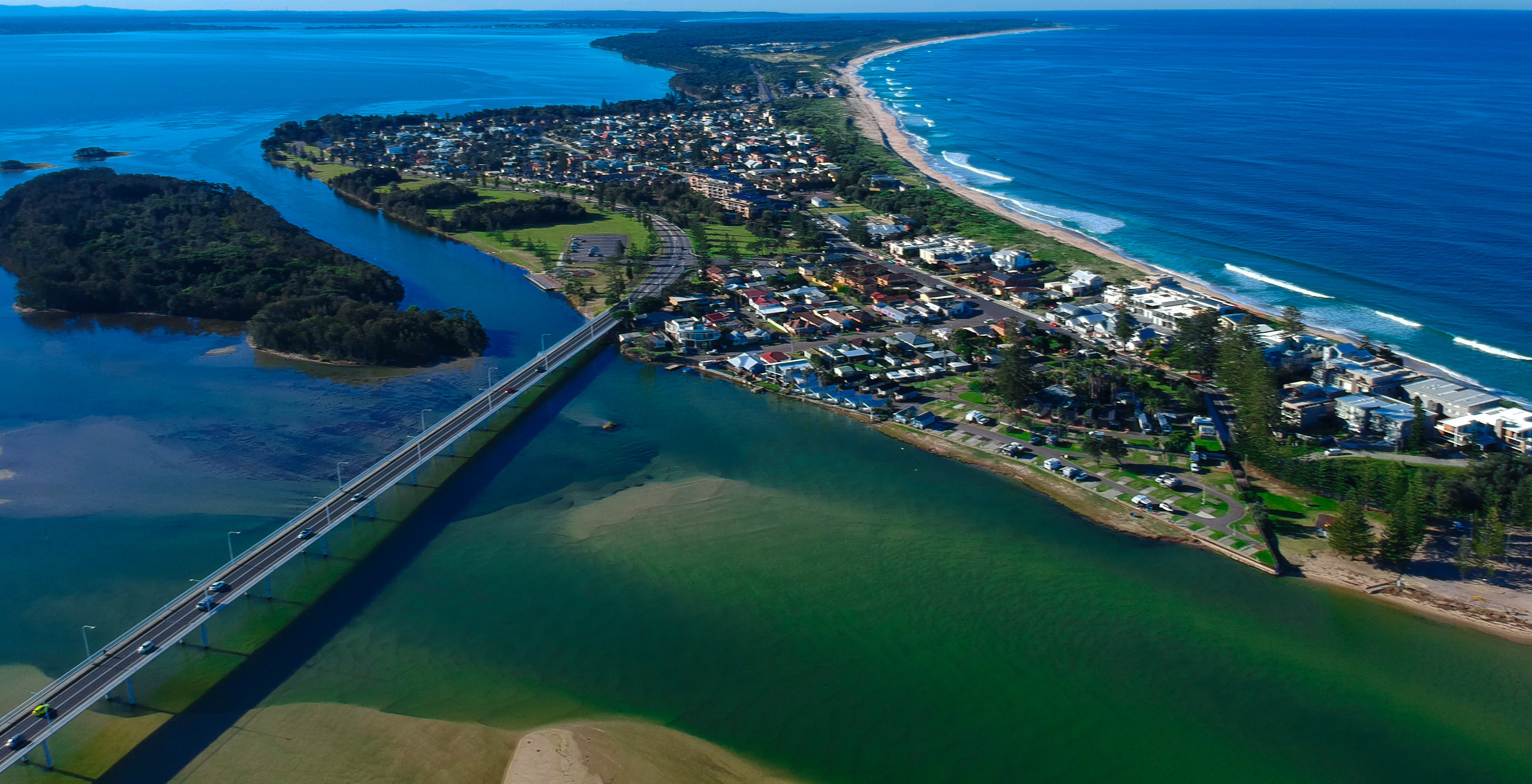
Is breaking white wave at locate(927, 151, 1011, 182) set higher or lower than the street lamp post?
higher

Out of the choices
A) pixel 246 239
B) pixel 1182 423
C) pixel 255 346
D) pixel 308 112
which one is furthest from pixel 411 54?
pixel 1182 423

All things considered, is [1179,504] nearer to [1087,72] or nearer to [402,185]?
[402,185]

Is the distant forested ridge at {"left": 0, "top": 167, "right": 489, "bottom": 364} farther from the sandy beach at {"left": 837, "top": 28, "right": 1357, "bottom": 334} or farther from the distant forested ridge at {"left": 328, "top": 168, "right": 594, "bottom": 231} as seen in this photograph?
the sandy beach at {"left": 837, "top": 28, "right": 1357, "bottom": 334}

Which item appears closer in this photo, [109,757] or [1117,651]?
[109,757]

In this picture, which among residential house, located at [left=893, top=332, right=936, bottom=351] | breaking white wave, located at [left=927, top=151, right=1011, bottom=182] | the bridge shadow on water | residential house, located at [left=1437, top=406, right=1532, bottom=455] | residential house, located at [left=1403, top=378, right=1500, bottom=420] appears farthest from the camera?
breaking white wave, located at [left=927, top=151, right=1011, bottom=182]

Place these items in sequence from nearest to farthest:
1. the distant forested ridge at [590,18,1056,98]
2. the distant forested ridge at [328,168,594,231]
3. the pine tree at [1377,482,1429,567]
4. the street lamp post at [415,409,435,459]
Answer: the pine tree at [1377,482,1429,567], the street lamp post at [415,409,435,459], the distant forested ridge at [328,168,594,231], the distant forested ridge at [590,18,1056,98]

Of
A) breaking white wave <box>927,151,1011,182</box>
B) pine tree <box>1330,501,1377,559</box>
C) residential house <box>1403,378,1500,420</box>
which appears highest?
breaking white wave <box>927,151,1011,182</box>

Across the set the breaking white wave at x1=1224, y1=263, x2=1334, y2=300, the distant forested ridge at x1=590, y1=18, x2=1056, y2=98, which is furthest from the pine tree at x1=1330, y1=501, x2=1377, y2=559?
the distant forested ridge at x1=590, y1=18, x2=1056, y2=98
